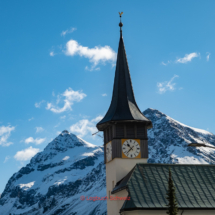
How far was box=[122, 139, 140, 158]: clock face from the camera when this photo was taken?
49.8 metres

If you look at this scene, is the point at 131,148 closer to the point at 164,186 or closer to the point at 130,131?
the point at 130,131

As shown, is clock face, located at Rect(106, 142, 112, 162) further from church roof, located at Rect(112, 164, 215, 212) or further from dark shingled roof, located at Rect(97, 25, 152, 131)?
church roof, located at Rect(112, 164, 215, 212)

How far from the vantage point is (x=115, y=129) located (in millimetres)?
50594

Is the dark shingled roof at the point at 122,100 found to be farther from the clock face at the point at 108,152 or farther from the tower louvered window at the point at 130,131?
the clock face at the point at 108,152

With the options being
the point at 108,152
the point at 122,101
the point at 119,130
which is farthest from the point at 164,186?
the point at 122,101

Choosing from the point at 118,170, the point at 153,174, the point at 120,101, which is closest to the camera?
the point at 153,174

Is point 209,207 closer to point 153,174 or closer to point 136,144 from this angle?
point 153,174

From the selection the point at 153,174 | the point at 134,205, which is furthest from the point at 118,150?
the point at 134,205

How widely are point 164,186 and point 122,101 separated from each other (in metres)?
12.7

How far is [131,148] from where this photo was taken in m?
49.9

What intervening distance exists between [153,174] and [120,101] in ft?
35.8

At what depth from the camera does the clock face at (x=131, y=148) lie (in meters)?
49.8

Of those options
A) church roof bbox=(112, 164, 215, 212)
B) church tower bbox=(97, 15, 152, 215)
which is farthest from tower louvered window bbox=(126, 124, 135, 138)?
church roof bbox=(112, 164, 215, 212)

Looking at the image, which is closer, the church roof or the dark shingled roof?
the church roof
